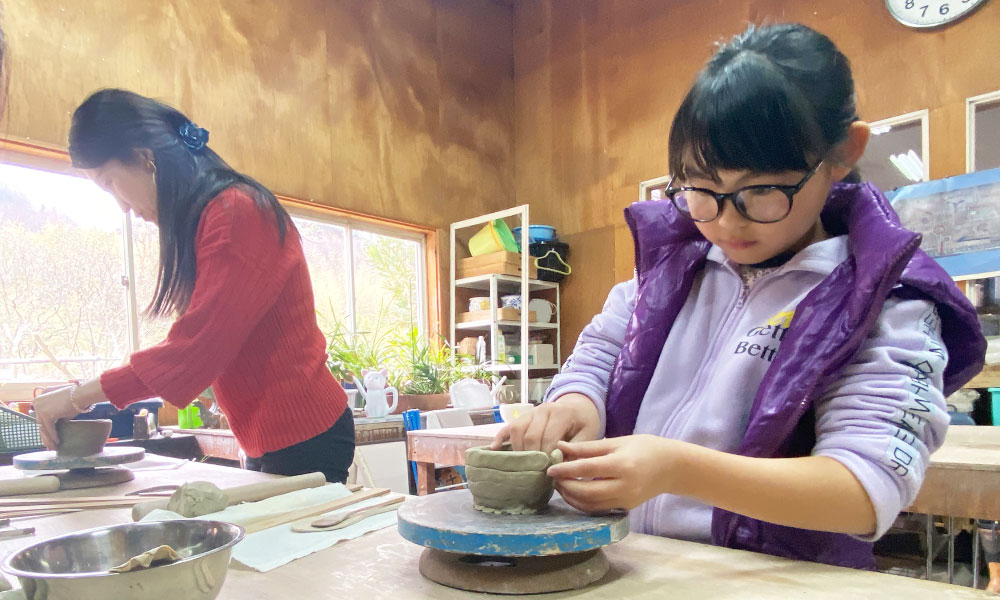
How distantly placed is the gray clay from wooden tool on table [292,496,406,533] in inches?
7.6

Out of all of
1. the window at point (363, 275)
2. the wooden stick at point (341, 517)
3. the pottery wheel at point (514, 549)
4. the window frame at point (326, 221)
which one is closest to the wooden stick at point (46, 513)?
the wooden stick at point (341, 517)

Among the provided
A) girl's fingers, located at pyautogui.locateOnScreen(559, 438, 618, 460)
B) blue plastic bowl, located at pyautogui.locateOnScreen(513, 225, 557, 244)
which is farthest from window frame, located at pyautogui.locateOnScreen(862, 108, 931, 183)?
girl's fingers, located at pyautogui.locateOnScreen(559, 438, 618, 460)

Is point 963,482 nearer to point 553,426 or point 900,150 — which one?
point 553,426

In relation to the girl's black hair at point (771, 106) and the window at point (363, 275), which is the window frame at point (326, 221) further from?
the girl's black hair at point (771, 106)

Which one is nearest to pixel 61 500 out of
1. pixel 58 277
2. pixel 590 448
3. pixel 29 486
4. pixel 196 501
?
pixel 29 486

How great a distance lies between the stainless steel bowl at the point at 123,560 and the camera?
53cm

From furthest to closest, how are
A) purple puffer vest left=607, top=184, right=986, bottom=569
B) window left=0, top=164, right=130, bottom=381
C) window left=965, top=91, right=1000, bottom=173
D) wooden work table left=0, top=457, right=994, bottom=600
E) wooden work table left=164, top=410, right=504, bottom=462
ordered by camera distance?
window left=965, top=91, right=1000, bottom=173, window left=0, top=164, right=130, bottom=381, wooden work table left=164, top=410, right=504, bottom=462, purple puffer vest left=607, top=184, right=986, bottom=569, wooden work table left=0, top=457, right=994, bottom=600

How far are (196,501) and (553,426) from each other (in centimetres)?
63

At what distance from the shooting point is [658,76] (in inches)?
194

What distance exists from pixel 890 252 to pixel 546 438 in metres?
0.56

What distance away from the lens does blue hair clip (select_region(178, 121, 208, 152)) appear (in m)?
1.61

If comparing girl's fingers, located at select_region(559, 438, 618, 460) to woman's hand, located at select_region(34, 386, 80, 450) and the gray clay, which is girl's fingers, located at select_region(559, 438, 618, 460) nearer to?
the gray clay

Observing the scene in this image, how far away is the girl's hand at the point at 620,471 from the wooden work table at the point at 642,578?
0.30 ft

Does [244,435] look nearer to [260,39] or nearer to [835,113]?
[835,113]
